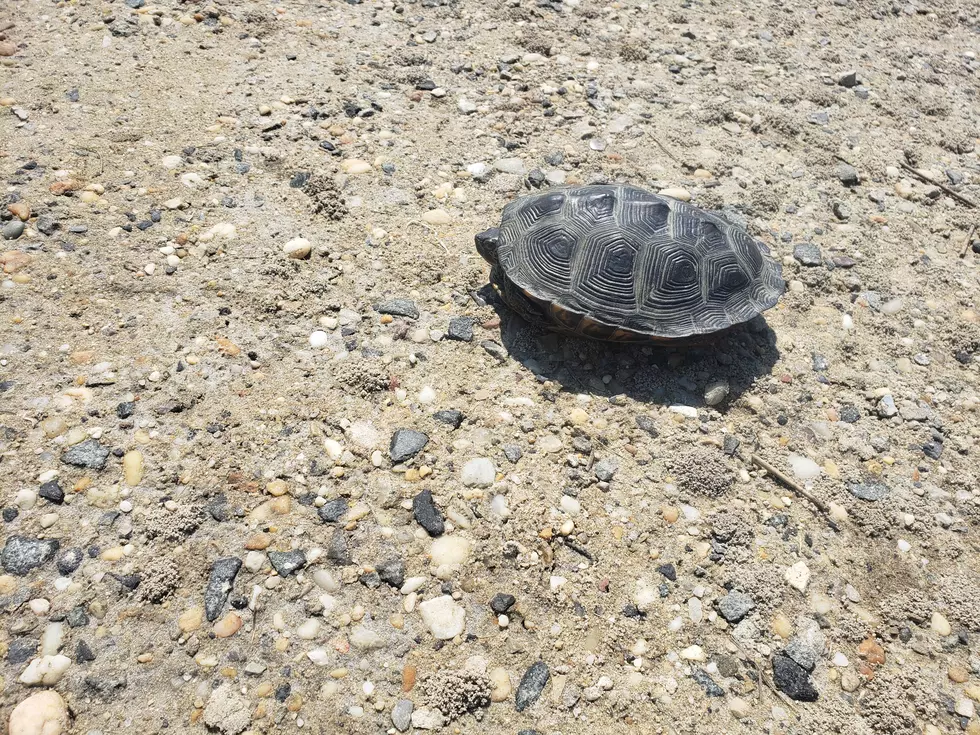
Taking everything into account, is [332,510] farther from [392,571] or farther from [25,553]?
[25,553]

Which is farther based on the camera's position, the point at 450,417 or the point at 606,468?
the point at 450,417

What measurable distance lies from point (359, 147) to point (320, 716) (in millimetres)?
4315

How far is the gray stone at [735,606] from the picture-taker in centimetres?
332

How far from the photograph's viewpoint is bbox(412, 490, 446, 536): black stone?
3.51 m

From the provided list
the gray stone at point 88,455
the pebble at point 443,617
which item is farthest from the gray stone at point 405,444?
the gray stone at point 88,455

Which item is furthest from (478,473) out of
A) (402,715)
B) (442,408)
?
(402,715)

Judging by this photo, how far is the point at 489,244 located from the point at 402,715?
109 inches

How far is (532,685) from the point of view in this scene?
305 centimetres

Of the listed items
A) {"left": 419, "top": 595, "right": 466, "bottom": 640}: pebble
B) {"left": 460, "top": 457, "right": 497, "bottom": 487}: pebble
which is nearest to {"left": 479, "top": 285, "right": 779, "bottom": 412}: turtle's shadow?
{"left": 460, "top": 457, "right": 497, "bottom": 487}: pebble

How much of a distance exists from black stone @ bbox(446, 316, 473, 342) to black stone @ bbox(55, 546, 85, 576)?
2.34 m

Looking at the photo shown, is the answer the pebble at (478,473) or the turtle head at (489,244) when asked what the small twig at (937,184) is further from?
the pebble at (478,473)

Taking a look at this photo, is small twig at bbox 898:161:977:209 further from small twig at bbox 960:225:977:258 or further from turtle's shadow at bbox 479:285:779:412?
turtle's shadow at bbox 479:285:779:412

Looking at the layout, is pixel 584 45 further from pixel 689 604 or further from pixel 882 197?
pixel 689 604

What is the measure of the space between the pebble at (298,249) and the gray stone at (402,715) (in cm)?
303
